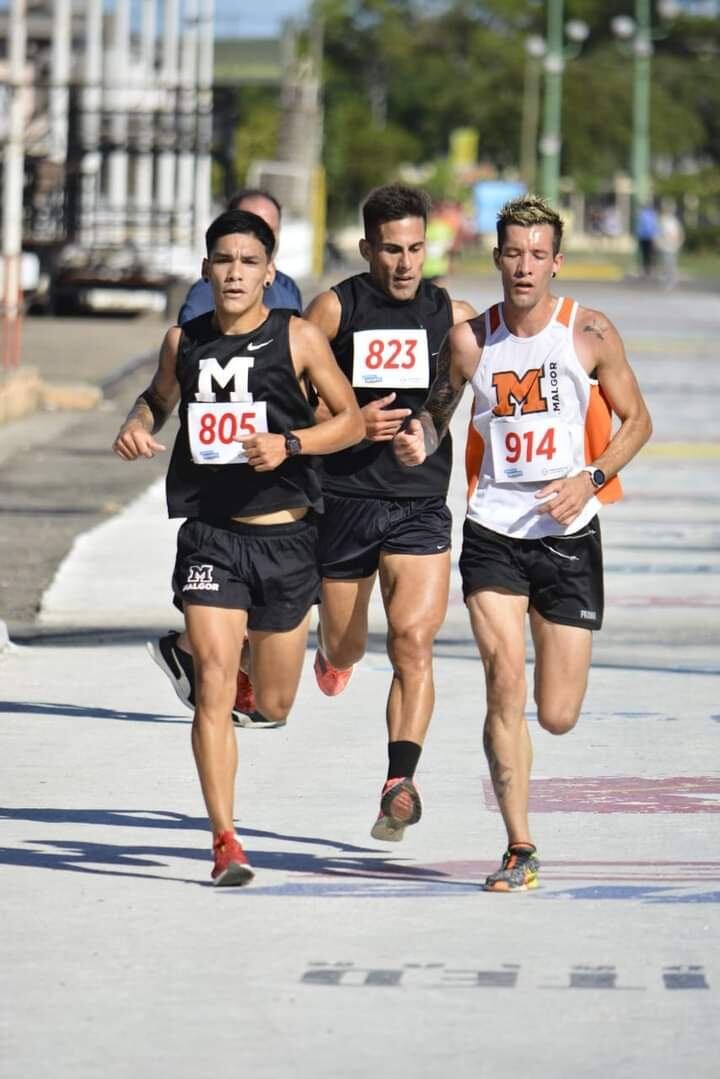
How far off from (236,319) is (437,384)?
2.23 ft

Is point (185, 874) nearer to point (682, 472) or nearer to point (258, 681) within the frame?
point (258, 681)

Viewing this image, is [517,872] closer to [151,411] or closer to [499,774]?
[499,774]

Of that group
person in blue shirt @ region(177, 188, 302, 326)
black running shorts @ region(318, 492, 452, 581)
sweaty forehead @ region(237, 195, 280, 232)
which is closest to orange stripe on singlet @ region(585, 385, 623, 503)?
black running shorts @ region(318, 492, 452, 581)

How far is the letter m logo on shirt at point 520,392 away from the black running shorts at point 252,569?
28.0 inches

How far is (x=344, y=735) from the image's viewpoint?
379 inches

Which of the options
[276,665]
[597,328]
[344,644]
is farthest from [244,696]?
[597,328]

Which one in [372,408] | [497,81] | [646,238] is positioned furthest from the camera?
[497,81]

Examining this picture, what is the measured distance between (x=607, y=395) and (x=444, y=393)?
0.55m

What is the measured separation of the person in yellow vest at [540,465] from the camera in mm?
7363

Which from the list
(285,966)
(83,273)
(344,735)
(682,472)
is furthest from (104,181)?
(285,966)

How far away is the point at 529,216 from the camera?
290 inches

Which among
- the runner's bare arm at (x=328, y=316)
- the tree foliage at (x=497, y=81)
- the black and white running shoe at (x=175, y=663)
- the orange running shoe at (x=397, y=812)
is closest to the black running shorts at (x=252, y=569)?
the orange running shoe at (x=397, y=812)

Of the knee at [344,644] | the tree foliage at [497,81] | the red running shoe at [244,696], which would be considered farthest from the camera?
the tree foliage at [497,81]

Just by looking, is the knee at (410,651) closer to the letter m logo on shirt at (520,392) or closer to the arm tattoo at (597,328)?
the letter m logo on shirt at (520,392)
